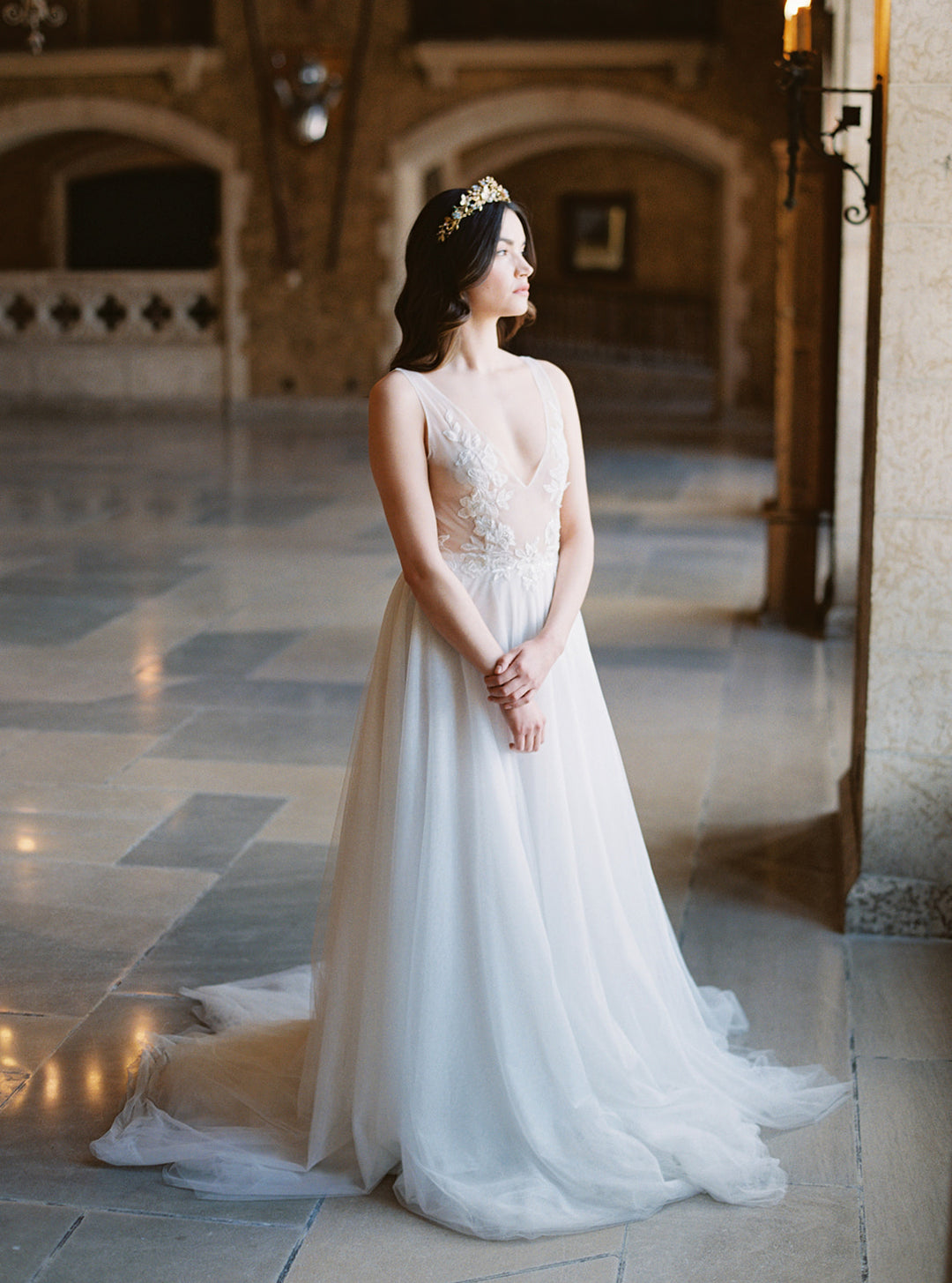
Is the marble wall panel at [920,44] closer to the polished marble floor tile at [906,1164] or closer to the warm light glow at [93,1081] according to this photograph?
the polished marble floor tile at [906,1164]

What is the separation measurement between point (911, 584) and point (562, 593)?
1.06 m

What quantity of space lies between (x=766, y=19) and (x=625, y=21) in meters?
1.24

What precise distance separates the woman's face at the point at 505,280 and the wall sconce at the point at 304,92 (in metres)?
12.1

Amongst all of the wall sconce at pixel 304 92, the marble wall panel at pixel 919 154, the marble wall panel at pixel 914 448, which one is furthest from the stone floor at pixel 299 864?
the wall sconce at pixel 304 92

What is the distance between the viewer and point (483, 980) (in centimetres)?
227

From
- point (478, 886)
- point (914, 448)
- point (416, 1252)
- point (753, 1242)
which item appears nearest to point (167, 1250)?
point (416, 1252)

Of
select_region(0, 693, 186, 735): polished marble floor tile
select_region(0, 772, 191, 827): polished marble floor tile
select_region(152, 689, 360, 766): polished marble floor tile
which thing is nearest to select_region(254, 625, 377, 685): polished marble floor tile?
select_region(152, 689, 360, 766): polished marble floor tile

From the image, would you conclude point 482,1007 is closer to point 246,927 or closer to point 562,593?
point 562,593

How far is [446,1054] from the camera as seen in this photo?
7.47 feet

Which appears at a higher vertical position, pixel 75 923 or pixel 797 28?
pixel 797 28

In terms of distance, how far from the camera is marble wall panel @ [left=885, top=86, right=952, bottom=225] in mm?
2949

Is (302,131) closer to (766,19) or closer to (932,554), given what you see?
(766,19)

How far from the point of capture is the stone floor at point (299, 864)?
2184 mm

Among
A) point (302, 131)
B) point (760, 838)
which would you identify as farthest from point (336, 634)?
point (302, 131)
